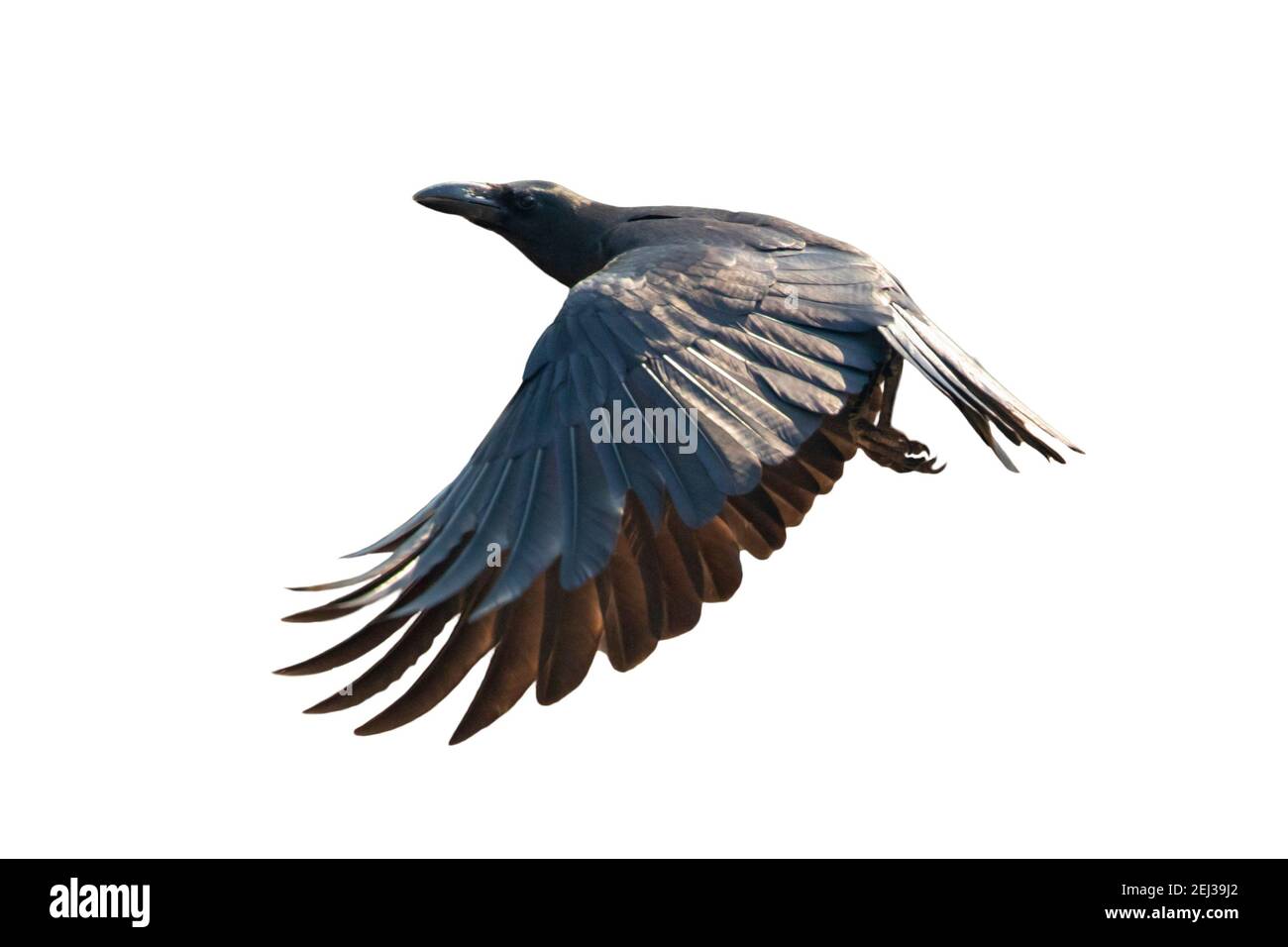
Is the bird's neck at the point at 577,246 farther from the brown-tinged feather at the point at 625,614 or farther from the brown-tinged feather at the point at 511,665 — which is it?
the brown-tinged feather at the point at 511,665

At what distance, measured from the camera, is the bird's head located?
6.61 meters

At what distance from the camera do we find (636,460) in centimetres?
491

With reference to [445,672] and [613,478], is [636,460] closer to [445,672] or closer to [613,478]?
[613,478]

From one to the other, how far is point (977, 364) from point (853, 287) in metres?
0.62

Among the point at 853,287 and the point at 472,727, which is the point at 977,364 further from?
the point at 472,727

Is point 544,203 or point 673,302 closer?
point 673,302

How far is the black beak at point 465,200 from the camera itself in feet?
21.9

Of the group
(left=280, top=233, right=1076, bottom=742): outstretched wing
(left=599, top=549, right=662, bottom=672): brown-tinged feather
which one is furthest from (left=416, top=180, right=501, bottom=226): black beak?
(left=599, top=549, right=662, bottom=672): brown-tinged feather

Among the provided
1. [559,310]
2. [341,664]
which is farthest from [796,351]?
[341,664]

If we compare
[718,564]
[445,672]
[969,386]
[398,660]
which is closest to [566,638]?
[445,672]

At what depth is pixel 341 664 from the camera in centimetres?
484

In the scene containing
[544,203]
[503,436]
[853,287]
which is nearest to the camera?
[503,436]

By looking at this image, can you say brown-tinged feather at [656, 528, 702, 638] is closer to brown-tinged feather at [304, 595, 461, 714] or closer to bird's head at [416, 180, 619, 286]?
brown-tinged feather at [304, 595, 461, 714]

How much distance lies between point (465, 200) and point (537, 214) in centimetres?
30
